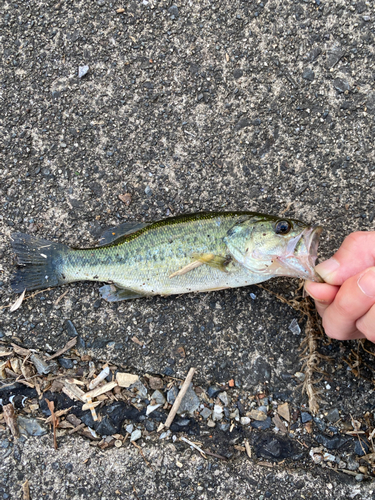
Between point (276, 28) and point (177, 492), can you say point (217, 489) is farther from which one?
point (276, 28)

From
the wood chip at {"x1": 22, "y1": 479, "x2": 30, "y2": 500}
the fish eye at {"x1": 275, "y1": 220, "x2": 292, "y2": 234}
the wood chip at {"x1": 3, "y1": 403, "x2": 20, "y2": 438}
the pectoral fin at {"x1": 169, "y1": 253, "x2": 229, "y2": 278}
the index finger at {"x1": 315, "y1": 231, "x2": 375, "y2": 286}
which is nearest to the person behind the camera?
the index finger at {"x1": 315, "y1": 231, "x2": 375, "y2": 286}

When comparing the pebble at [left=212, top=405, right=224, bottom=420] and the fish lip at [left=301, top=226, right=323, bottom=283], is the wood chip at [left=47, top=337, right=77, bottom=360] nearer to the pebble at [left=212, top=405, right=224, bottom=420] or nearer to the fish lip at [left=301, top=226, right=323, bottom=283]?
the pebble at [left=212, top=405, right=224, bottom=420]

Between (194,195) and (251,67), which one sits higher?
(251,67)

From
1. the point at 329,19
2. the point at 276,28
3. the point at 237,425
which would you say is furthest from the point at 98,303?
the point at 329,19

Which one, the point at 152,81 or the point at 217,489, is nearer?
the point at 217,489

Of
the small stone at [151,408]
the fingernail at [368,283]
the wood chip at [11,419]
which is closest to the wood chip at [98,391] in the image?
the small stone at [151,408]

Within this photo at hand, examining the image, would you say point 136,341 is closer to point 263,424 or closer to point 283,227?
point 263,424

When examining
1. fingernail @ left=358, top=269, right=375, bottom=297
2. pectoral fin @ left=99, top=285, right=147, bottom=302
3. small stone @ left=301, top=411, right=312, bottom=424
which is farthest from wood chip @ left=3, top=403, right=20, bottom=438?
fingernail @ left=358, top=269, right=375, bottom=297
